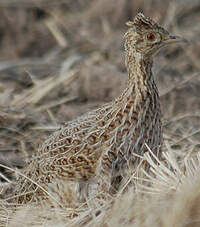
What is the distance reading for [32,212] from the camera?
4.57 meters

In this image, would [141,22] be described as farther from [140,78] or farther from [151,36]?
[140,78]

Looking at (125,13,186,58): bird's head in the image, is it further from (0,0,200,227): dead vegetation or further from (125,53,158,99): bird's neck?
(0,0,200,227): dead vegetation

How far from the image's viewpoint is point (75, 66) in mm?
8797

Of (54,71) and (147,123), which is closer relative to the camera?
(147,123)

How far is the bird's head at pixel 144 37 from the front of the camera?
4913mm

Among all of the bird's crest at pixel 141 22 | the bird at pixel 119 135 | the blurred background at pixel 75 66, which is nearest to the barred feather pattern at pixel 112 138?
the bird at pixel 119 135

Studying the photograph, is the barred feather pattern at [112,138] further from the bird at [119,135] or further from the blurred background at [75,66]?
the blurred background at [75,66]

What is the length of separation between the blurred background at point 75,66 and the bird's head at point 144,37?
4.61ft

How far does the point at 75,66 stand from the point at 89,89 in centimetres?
115

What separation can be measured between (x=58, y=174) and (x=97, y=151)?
0.44 m

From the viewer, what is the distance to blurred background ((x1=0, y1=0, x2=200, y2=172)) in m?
6.85

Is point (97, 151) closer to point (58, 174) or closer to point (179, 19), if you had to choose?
point (58, 174)

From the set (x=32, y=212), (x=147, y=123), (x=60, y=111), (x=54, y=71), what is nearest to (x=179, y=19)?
(x=54, y=71)

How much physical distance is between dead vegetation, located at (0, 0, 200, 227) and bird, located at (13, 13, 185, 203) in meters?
0.21
